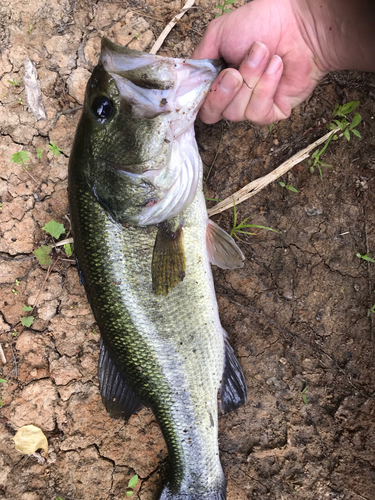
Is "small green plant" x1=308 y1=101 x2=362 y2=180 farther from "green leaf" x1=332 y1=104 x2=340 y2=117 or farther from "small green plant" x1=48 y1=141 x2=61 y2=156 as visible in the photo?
"small green plant" x1=48 y1=141 x2=61 y2=156

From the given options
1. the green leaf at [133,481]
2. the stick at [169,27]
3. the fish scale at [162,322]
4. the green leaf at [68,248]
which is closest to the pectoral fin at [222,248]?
the fish scale at [162,322]

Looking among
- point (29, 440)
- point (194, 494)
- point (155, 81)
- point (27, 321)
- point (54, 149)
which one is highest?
point (155, 81)

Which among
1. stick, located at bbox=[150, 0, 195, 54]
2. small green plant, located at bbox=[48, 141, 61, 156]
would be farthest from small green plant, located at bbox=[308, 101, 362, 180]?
small green plant, located at bbox=[48, 141, 61, 156]

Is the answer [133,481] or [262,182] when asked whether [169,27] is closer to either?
[262,182]

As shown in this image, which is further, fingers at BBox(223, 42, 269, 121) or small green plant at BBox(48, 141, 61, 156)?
small green plant at BBox(48, 141, 61, 156)

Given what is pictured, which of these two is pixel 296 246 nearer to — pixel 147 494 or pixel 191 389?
pixel 191 389

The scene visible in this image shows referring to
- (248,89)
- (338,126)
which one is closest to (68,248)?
(248,89)

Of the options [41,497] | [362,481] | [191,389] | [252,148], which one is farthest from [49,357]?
[362,481]

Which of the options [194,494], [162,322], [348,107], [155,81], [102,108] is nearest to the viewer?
[155,81]
